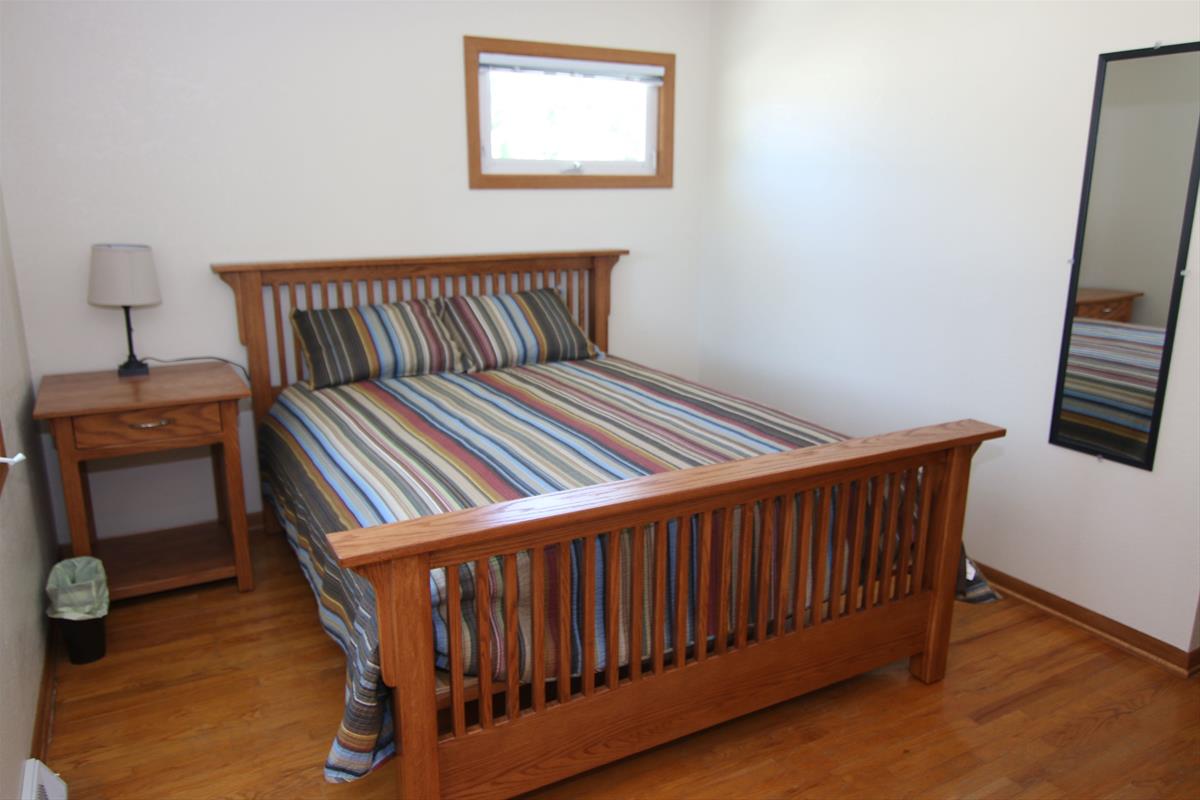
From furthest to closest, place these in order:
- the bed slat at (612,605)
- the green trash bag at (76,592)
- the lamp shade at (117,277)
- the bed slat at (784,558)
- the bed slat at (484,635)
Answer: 1. the lamp shade at (117,277)
2. the green trash bag at (76,592)
3. the bed slat at (784,558)
4. the bed slat at (612,605)
5. the bed slat at (484,635)

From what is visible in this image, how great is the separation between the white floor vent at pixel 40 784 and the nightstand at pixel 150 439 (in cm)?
92

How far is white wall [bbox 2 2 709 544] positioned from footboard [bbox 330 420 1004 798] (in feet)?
6.59

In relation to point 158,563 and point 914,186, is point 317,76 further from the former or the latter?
point 914,186

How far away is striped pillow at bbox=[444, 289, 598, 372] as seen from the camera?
131 inches

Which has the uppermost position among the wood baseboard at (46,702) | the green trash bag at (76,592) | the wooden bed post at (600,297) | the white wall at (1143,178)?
the white wall at (1143,178)

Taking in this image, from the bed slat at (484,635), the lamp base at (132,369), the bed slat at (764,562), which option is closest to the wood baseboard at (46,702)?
the lamp base at (132,369)

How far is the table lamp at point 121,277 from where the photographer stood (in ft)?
8.91

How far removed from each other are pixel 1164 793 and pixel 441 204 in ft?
9.95

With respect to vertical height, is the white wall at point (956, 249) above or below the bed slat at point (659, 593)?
above

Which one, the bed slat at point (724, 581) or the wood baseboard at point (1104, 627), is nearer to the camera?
the bed slat at point (724, 581)

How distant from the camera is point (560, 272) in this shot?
380 cm

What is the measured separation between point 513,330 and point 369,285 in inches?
23.9

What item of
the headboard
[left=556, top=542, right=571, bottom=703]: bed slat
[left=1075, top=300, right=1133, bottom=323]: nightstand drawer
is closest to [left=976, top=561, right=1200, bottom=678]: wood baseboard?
[left=1075, top=300, right=1133, bottom=323]: nightstand drawer

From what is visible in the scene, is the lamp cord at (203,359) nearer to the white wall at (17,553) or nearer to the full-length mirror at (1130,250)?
the white wall at (17,553)
